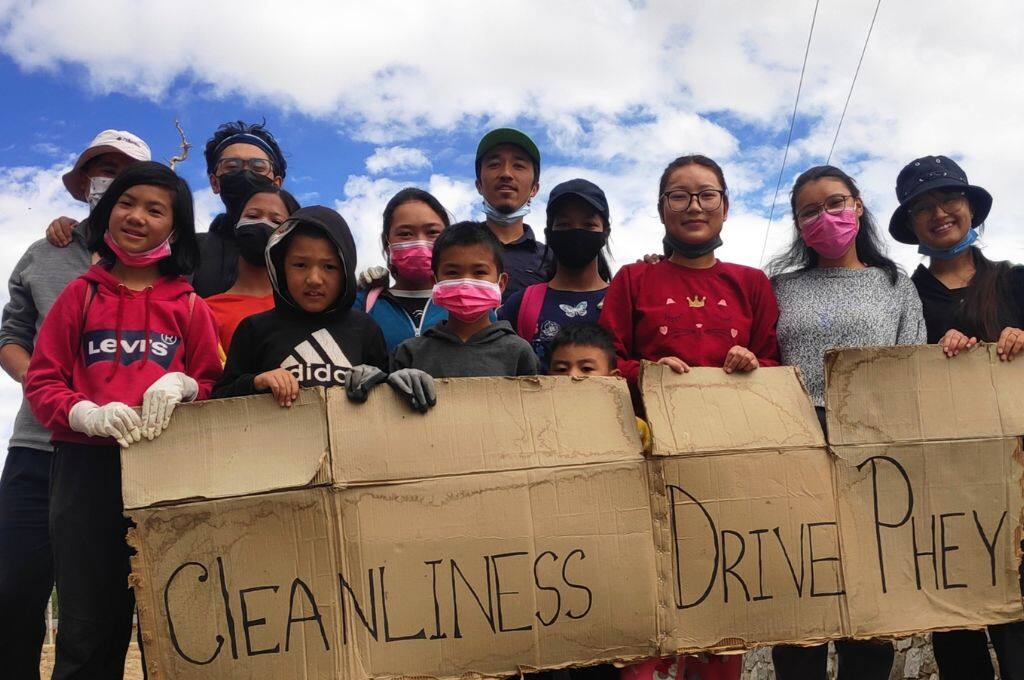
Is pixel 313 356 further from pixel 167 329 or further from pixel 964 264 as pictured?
pixel 964 264

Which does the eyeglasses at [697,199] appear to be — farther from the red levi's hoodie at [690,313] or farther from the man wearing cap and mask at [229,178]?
the man wearing cap and mask at [229,178]

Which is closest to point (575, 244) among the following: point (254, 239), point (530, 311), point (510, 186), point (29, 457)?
point (530, 311)

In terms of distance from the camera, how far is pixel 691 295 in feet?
10.1


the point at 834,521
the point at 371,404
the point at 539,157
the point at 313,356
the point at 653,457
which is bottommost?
the point at 834,521

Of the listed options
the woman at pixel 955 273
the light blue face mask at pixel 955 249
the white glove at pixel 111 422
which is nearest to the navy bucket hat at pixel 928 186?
the woman at pixel 955 273

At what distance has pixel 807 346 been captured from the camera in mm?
3053

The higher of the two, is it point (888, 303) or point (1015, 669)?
point (888, 303)

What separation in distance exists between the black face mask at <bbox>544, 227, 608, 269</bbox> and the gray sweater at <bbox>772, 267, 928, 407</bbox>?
808 mm

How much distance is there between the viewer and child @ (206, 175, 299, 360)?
314 centimetres

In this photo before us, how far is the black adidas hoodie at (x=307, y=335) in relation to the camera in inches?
104

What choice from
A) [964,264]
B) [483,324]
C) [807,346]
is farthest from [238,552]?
[964,264]

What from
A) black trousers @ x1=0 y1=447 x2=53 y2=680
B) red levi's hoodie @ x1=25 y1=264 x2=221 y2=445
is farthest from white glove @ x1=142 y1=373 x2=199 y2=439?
black trousers @ x1=0 y1=447 x2=53 y2=680

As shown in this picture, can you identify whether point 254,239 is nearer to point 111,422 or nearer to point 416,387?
point 111,422

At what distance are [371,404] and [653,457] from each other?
883mm
